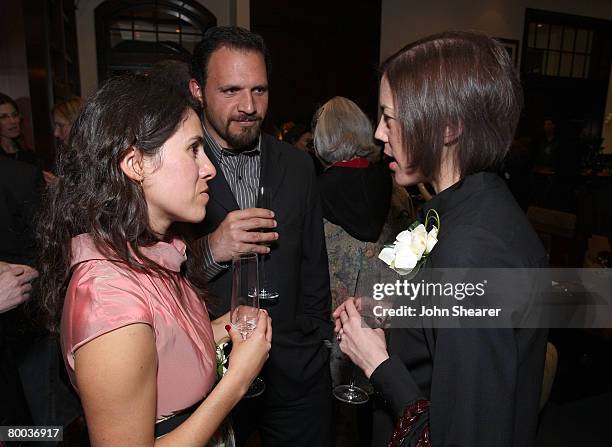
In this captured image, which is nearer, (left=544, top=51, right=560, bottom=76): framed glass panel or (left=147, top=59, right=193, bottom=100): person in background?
(left=147, top=59, right=193, bottom=100): person in background

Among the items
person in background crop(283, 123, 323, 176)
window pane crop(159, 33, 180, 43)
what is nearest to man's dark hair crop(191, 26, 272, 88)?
person in background crop(283, 123, 323, 176)

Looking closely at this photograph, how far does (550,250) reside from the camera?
5.17 m

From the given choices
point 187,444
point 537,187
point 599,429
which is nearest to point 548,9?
point 537,187

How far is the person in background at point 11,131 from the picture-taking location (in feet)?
9.69

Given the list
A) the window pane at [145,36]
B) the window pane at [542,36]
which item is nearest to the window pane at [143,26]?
the window pane at [145,36]

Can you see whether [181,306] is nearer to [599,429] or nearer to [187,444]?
[187,444]

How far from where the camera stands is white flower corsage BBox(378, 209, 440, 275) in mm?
1058

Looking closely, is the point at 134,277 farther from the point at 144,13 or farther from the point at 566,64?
the point at 566,64

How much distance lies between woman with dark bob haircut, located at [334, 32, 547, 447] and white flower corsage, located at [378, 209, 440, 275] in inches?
0.9

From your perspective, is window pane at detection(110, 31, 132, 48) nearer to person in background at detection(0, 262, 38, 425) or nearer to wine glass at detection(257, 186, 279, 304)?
person in background at detection(0, 262, 38, 425)

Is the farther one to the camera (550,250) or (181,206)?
(550,250)

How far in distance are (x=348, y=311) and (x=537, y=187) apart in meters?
8.78

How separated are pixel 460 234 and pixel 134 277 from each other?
70 centimetres

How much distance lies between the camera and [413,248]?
1067mm
